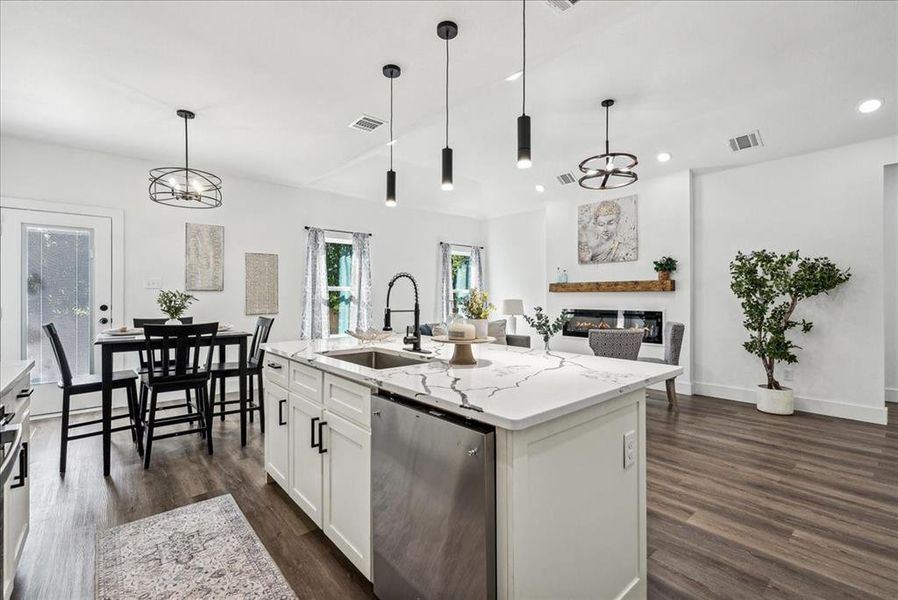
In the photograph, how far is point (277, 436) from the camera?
8.40ft

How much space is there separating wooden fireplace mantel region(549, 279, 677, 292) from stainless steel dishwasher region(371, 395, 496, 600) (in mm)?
4724

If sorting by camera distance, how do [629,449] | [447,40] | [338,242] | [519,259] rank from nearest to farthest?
[629,449], [447,40], [338,242], [519,259]

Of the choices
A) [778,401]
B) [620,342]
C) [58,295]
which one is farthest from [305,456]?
[778,401]

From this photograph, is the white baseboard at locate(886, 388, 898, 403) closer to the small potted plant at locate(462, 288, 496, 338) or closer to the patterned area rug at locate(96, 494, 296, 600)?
the small potted plant at locate(462, 288, 496, 338)

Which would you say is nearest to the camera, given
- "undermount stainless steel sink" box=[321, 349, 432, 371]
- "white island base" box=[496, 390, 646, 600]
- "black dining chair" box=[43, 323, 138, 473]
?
"white island base" box=[496, 390, 646, 600]

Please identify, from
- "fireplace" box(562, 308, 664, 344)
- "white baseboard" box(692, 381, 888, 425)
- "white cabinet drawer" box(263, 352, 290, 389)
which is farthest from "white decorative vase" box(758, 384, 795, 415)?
"white cabinet drawer" box(263, 352, 290, 389)

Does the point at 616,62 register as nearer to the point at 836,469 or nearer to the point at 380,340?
the point at 380,340

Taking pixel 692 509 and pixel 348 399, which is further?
pixel 692 509

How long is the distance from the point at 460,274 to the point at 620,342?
4.02 meters

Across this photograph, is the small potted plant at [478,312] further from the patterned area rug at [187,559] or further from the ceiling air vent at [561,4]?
the ceiling air vent at [561,4]

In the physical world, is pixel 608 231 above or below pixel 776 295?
above

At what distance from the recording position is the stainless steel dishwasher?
1.20 m

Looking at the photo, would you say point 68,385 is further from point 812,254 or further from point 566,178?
point 812,254

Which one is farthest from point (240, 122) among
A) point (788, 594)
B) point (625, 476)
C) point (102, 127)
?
point (788, 594)
